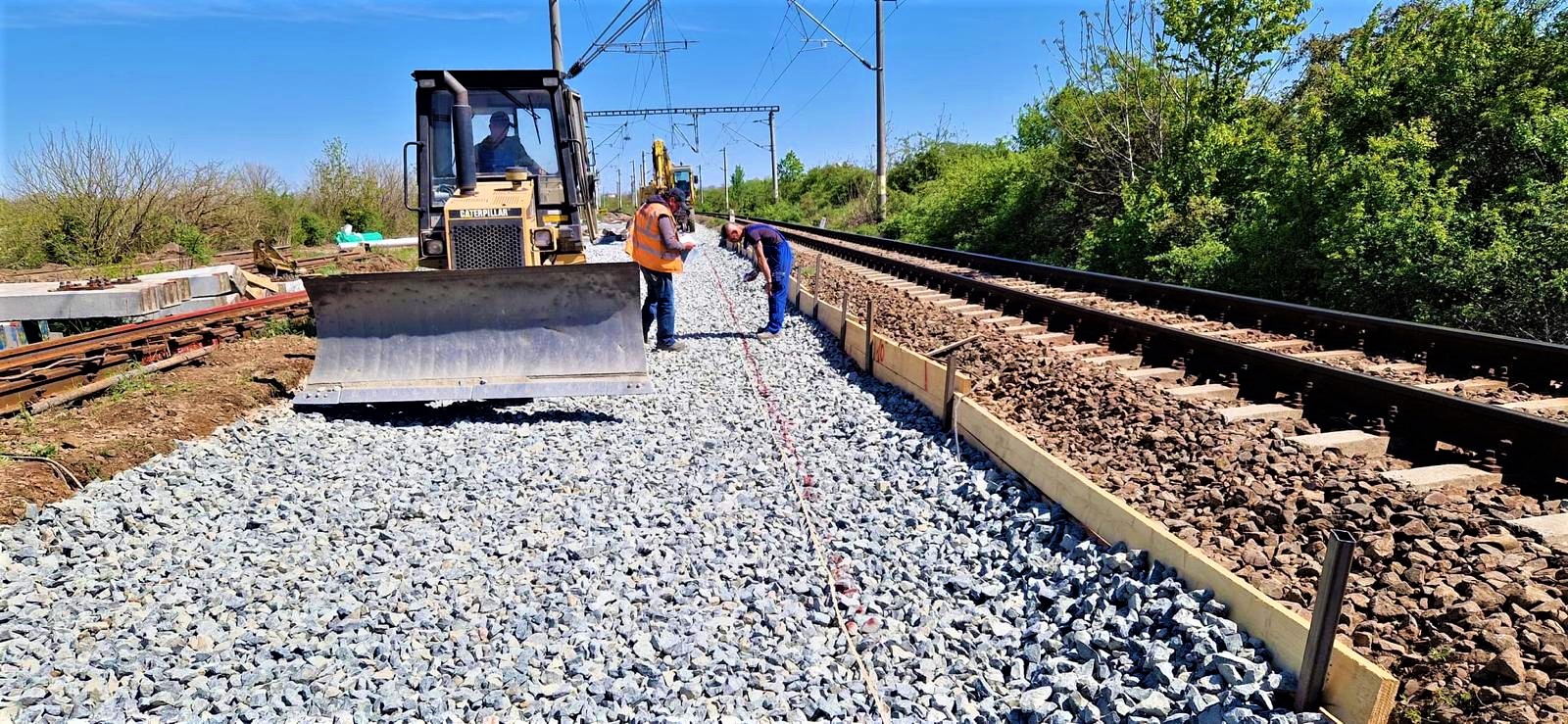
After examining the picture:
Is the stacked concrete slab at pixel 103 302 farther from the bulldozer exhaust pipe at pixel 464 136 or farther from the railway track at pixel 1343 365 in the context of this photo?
the railway track at pixel 1343 365

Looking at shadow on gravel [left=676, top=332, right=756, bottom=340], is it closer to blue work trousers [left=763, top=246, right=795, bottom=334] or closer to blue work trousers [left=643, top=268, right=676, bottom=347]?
blue work trousers [left=763, top=246, right=795, bottom=334]

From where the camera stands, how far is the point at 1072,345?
6961mm

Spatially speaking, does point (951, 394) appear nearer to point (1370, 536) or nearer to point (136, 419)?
point (1370, 536)

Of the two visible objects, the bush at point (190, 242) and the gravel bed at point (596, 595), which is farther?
the bush at point (190, 242)

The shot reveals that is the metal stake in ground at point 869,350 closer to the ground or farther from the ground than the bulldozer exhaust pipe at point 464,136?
closer to the ground

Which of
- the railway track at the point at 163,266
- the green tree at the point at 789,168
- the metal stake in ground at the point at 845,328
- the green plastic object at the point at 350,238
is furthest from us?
the green tree at the point at 789,168

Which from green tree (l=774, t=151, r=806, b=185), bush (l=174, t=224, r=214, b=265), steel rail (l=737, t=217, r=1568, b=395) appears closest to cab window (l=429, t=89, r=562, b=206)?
steel rail (l=737, t=217, r=1568, b=395)

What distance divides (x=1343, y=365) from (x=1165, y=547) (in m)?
3.33

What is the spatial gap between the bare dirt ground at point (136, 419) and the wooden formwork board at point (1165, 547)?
4881 mm

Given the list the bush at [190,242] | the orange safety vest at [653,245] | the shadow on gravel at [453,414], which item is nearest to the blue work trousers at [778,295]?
the orange safety vest at [653,245]

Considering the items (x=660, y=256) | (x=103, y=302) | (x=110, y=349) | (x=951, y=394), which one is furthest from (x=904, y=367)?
(x=103, y=302)

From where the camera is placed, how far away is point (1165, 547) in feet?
10.3

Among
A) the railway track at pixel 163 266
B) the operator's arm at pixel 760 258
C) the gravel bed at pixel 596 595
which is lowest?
the gravel bed at pixel 596 595

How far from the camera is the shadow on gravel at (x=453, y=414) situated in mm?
6176
